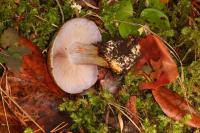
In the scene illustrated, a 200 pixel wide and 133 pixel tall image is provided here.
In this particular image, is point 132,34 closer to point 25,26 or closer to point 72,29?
point 72,29

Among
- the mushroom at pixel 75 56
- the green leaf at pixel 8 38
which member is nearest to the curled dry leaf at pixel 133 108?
the mushroom at pixel 75 56

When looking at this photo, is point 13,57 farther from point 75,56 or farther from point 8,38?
point 75,56

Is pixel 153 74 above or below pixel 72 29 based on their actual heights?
below

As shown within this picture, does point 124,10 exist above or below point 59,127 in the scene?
above

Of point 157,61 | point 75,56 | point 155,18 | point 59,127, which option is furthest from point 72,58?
point 155,18

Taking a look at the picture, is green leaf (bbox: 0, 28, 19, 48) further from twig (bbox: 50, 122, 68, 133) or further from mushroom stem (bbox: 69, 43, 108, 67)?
twig (bbox: 50, 122, 68, 133)

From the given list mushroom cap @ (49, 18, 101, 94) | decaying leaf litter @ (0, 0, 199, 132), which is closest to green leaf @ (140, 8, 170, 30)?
decaying leaf litter @ (0, 0, 199, 132)

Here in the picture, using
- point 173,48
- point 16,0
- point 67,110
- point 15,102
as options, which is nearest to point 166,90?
point 173,48

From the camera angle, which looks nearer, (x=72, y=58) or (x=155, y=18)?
(x=72, y=58)
